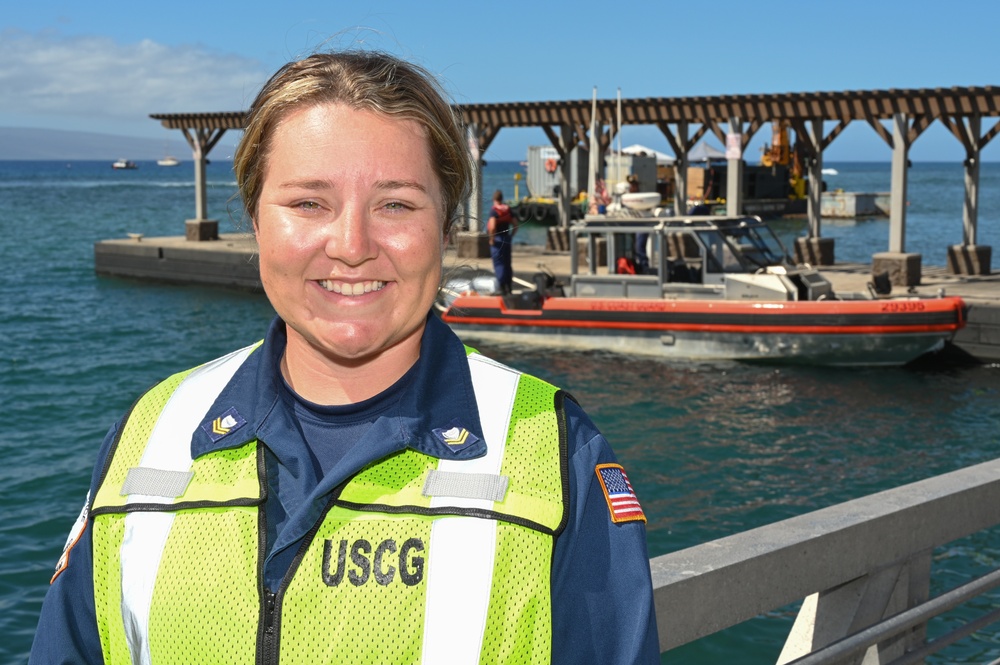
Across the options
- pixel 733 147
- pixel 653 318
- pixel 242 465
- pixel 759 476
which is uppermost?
pixel 733 147

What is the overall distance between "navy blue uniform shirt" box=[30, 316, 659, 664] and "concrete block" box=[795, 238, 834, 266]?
64.6 feet

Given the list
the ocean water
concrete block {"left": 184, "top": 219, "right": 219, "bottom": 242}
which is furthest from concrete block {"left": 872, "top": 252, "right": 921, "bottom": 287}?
concrete block {"left": 184, "top": 219, "right": 219, "bottom": 242}

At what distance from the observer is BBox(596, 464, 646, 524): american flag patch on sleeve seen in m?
1.41

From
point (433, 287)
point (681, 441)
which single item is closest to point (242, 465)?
point (433, 287)

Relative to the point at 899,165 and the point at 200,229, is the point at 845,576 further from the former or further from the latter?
the point at 200,229

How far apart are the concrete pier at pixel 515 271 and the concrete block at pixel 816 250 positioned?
0.27m

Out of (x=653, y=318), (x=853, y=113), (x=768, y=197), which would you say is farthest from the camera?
Answer: (x=768, y=197)

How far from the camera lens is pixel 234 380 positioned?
159 cm

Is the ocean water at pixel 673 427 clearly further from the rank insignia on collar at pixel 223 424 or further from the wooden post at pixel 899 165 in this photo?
the wooden post at pixel 899 165

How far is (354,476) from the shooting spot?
1435 mm

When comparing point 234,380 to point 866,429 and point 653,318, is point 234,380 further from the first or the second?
point 653,318

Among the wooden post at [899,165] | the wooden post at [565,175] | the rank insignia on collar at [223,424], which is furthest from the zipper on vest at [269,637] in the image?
the wooden post at [565,175]

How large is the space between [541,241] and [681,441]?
98.9 feet

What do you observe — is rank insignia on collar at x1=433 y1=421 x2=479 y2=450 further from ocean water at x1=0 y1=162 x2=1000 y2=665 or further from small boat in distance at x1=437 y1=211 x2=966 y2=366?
small boat in distance at x1=437 y1=211 x2=966 y2=366
